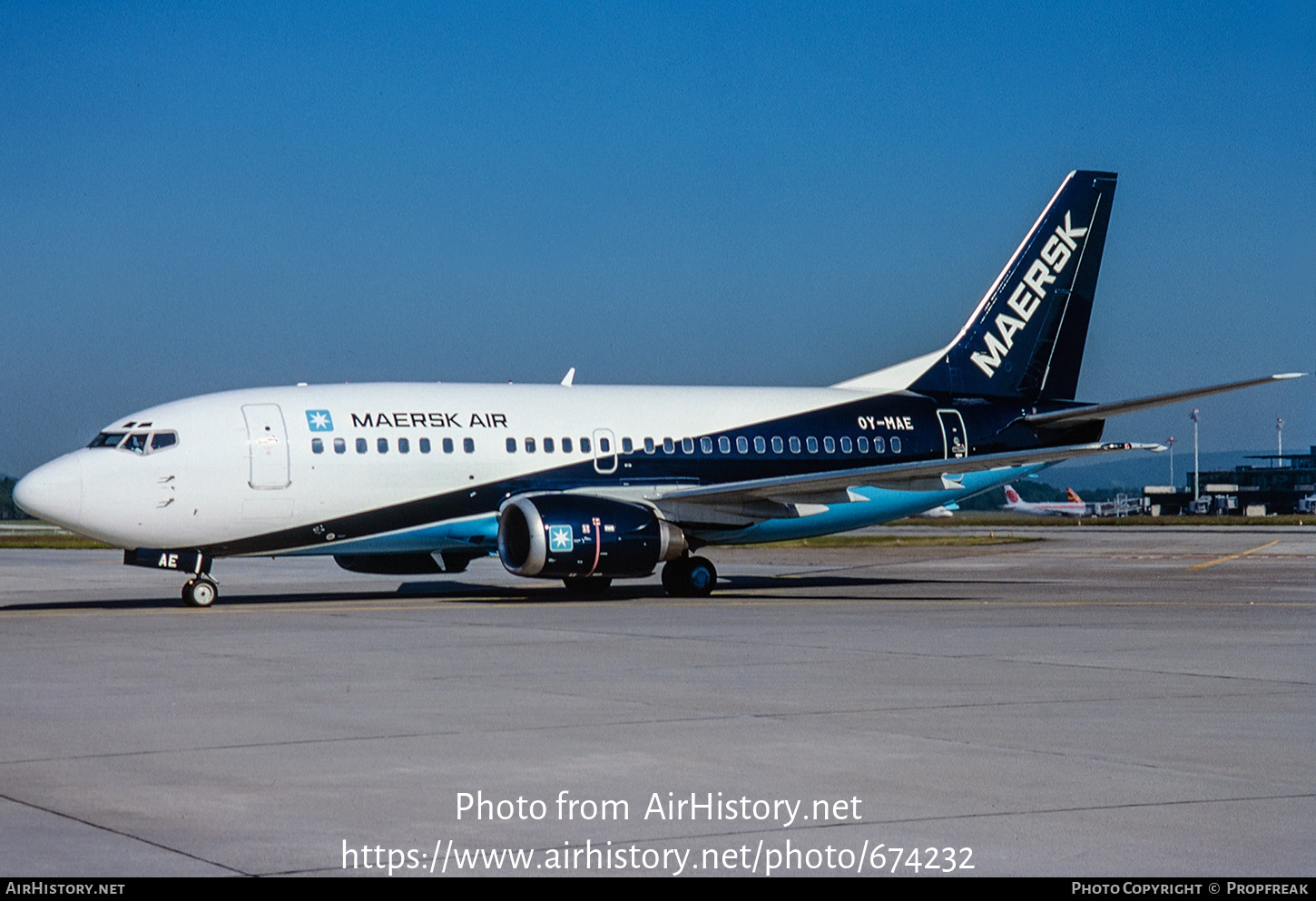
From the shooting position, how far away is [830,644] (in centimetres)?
1756

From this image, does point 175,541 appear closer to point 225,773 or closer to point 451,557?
point 451,557

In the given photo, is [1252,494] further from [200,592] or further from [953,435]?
[200,592]

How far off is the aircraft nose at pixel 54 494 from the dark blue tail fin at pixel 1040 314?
54.5ft

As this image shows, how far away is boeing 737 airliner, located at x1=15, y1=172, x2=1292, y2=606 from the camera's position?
79.9ft

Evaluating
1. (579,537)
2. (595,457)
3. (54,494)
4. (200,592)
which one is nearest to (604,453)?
(595,457)

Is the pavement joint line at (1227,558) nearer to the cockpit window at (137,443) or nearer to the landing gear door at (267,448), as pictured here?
the landing gear door at (267,448)

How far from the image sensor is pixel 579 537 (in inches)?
979

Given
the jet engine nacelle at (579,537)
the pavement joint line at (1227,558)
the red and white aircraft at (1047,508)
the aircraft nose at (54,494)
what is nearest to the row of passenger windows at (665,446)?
the jet engine nacelle at (579,537)

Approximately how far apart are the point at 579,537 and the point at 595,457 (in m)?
3.08

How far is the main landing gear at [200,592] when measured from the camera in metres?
24.3

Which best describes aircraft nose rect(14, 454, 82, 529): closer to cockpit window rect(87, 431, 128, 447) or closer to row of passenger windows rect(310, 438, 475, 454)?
cockpit window rect(87, 431, 128, 447)

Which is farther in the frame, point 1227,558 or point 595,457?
point 1227,558

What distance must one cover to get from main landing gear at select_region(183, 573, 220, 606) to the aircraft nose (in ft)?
6.82
